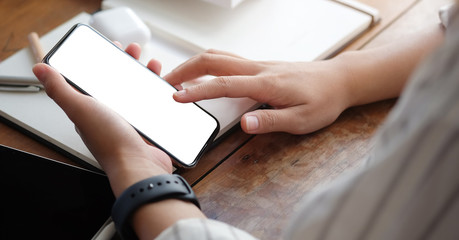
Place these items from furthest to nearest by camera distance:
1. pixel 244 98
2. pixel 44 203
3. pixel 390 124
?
pixel 244 98, pixel 44 203, pixel 390 124

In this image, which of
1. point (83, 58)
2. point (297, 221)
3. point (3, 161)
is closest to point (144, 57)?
point (83, 58)

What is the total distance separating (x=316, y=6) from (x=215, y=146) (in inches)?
13.7

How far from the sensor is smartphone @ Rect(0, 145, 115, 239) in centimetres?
54

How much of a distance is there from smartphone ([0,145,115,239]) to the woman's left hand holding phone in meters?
0.04

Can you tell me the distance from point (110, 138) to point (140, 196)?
93 millimetres

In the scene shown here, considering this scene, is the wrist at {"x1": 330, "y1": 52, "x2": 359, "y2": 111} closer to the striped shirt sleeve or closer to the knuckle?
the knuckle

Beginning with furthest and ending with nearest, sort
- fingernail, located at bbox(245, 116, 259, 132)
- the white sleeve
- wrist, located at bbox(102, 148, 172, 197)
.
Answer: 1. fingernail, located at bbox(245, 116, 259, 132)
2. wrist, located at bbox(102, 148, 172, 197)
3. the white sleeve

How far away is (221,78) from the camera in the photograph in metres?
0.66

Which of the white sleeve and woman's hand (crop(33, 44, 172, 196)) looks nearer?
→ the white sleeve

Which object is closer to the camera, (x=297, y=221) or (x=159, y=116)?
(x=297, y=221)

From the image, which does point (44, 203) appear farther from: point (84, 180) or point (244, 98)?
point (244, 98)

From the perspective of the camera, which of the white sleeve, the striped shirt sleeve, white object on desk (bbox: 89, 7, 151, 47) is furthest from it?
white object on desk (bbox: 89, 7, 151, 47)

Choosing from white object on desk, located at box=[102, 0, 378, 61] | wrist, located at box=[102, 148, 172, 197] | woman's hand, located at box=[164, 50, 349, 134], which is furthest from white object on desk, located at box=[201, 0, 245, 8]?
wrist, located at box=[102, 148, 172, 197]

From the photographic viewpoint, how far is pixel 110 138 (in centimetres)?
55
